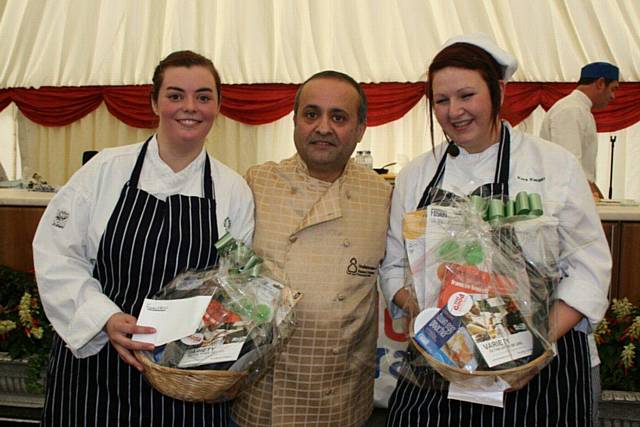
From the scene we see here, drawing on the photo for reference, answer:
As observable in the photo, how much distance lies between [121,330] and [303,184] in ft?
2.39

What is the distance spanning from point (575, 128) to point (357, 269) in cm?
333

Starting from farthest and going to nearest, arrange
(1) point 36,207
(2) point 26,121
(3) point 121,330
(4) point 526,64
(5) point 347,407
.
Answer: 1. (2) point 26,121
2. (4) point 526,64
3. (1) point 36,207
4. (5) point 347,407
5. (3) point 121,330

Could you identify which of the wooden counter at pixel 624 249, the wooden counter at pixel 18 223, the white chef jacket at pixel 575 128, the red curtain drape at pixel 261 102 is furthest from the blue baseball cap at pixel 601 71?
the wooden counter at pixel 18 223

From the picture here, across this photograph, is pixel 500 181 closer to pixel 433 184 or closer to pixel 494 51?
pixel 433 184

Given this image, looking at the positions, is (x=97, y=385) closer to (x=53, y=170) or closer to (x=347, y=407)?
(x=347, y=407)

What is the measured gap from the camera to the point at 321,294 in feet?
5.97

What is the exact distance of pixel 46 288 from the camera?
1.63m

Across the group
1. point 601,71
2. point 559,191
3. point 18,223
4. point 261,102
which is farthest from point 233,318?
point 261,102

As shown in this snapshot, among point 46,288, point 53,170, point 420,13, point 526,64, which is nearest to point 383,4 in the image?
point 420,13

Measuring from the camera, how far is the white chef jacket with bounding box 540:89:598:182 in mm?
4543

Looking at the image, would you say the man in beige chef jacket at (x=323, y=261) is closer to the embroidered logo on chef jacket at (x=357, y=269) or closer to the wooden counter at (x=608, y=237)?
the embroidered logo on chef jacket at (x=357, y=269)

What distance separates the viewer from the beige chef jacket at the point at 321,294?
71.4 inches

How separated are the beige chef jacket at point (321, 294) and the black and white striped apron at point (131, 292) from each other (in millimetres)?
205

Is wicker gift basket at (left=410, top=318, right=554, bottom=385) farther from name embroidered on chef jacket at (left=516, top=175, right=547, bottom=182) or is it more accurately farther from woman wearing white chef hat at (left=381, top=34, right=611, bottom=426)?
name embroidered on chef jacket at (left=516, top=175, right=547, bottom=182)
